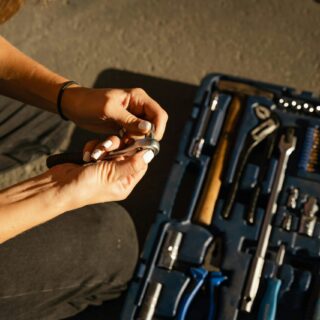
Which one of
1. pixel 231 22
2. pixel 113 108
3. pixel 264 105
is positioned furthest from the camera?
pixel 231 22

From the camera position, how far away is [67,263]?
0.76m

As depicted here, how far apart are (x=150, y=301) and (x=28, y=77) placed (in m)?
0.46

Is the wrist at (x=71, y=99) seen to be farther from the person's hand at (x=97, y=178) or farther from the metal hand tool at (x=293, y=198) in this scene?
the metal hand tool at (x=293, y=198)

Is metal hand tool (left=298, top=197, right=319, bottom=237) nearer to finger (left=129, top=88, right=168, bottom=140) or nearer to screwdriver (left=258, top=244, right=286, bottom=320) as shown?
screwdriver (left=258, top=244, right=286, bottom=320)

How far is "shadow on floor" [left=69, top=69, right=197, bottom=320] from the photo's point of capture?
102 centimetres

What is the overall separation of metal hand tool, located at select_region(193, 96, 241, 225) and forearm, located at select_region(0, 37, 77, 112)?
35cm

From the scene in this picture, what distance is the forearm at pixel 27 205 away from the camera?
58 centimetres

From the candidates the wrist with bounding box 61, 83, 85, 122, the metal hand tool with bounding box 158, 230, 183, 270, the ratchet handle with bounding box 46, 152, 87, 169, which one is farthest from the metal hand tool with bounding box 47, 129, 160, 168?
the metal hand tool with bounding box 158, 230, 183, 270

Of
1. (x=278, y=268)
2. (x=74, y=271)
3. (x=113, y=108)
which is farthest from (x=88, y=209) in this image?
(x=278, y=268)

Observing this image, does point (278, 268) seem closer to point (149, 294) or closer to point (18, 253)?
point (149, 294)

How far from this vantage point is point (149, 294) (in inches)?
34.3

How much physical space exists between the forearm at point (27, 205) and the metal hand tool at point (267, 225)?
42cm

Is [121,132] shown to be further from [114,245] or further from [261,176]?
[261,176]

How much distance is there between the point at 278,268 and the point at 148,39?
671mm
